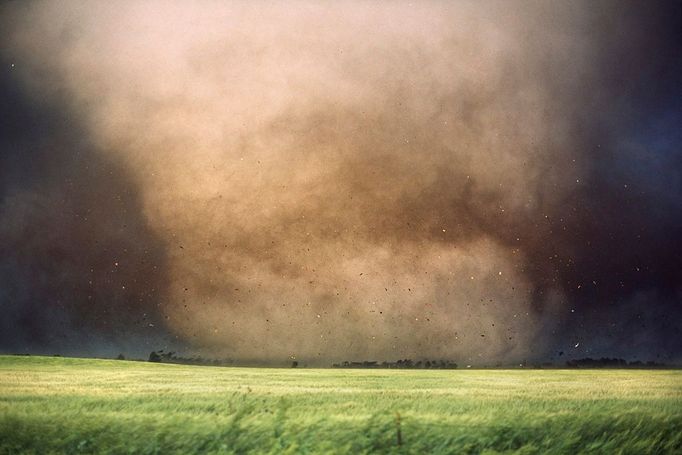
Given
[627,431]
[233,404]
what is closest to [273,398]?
[233,404]

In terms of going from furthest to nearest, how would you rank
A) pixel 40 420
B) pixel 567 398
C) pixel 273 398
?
pixel 567 398, pixel 273 398, pixel 40 420

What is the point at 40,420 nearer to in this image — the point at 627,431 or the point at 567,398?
the point at 627,431

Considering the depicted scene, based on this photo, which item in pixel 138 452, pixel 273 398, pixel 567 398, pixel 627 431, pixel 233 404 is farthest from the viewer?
pixel 567 398

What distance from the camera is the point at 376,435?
39.8ft

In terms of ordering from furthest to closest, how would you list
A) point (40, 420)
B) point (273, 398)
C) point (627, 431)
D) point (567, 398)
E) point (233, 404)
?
point (567, 398) < point (273, 398) < point (233, 404) < point (627, 431) < point (40, 420)

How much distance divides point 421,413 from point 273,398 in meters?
4.86

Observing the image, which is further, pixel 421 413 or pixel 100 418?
pixel 421 413

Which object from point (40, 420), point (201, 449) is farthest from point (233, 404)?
point (40, 420)

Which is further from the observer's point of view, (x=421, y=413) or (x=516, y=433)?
(x=421, y=413)

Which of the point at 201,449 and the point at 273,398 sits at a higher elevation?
the point at 273,398

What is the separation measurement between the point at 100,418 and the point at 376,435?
598cm

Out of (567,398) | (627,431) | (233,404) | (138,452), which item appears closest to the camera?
(138,452)

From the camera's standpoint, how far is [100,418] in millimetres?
12852

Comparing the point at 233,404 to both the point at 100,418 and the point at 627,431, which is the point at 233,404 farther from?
the point at 627,431
